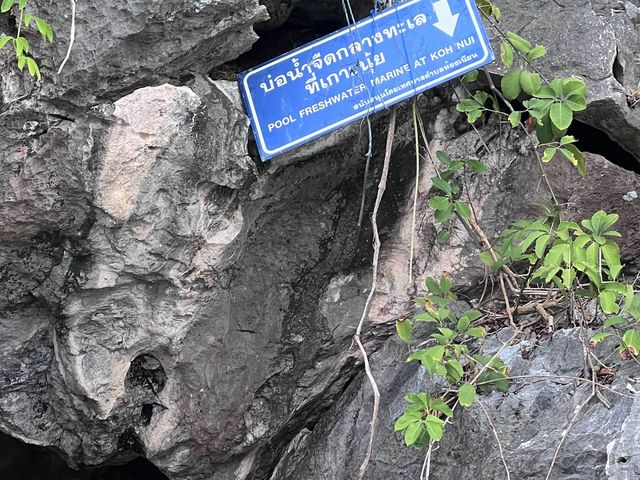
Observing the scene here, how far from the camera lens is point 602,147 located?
1986 millimetres

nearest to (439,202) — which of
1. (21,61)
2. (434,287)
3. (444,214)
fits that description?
(444,214)

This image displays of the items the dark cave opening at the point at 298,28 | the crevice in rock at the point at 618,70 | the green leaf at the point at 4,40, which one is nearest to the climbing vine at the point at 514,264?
the crevice in rock at the point at 618,70

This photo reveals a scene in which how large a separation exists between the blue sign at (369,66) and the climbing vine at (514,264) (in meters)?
0.12

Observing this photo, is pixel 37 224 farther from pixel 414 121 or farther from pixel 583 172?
pixel 583 172

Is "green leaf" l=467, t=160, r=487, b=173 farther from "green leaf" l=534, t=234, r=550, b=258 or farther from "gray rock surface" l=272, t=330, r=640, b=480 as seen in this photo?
"gray rock surface" l=272, t=330, r=640, b=480

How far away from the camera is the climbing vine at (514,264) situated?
1462 millimetres

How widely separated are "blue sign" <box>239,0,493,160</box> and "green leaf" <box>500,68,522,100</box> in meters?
0.09

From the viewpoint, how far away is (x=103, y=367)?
174 cm

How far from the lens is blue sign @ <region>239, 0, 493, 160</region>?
164cm

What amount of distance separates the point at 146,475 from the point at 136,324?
1016mm

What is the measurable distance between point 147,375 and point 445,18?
43.0 inches

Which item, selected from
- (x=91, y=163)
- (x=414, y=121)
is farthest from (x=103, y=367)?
(x=414, y=121)

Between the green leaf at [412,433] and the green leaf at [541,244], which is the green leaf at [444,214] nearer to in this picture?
the green leaf at [541,244]

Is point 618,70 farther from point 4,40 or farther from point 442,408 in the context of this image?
point 4,40
